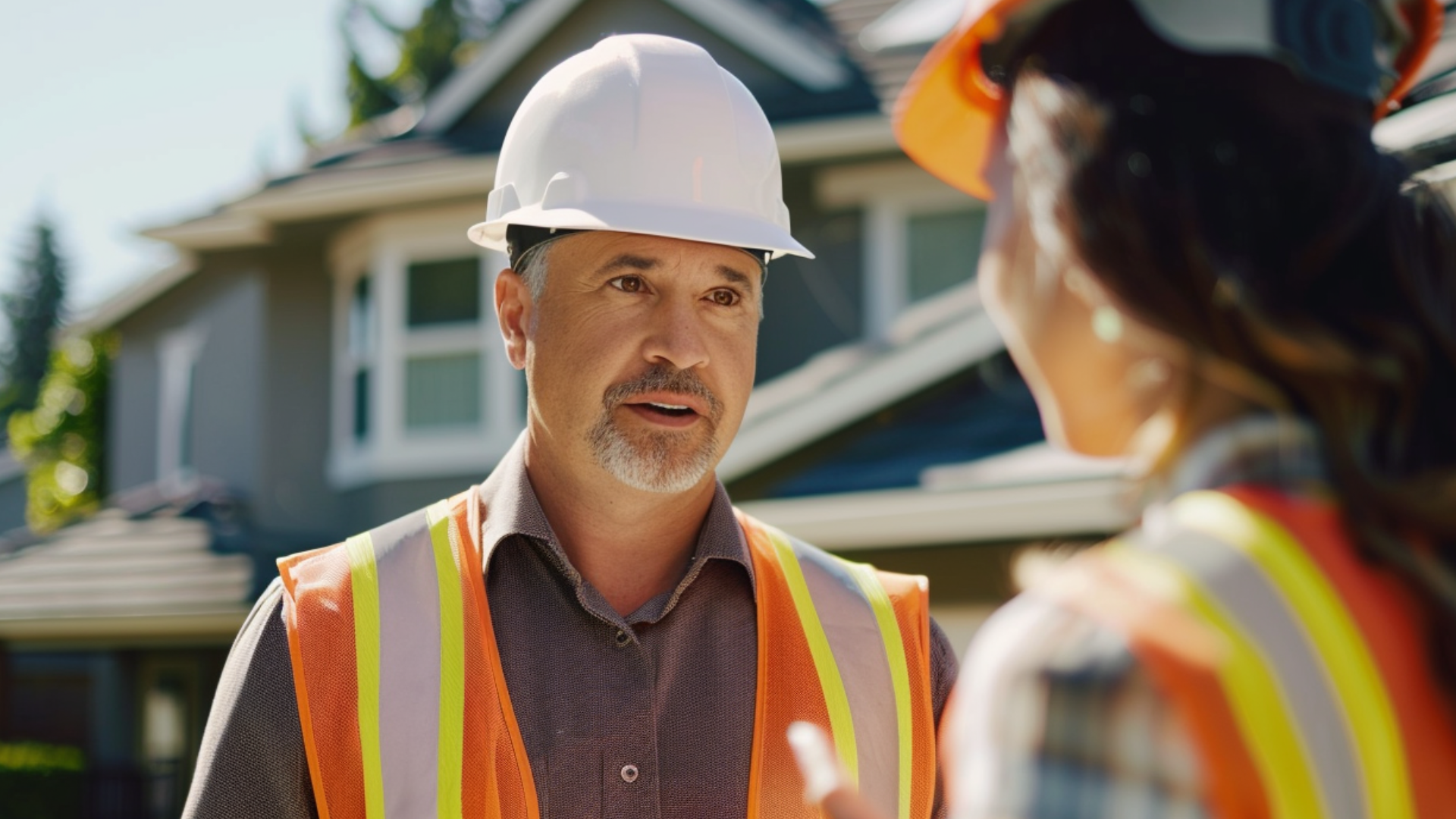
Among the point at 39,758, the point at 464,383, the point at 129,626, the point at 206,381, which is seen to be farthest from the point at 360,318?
the point at 39,758

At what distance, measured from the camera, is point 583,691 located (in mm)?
2455

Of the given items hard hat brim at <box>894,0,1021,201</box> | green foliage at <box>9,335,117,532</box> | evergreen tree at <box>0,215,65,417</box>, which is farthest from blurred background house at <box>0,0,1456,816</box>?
evergreen tree at <box>0,215,65,417</box>

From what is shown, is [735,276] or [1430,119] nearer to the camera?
[735,276]

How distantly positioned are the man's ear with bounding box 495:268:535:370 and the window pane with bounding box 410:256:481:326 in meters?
8.93

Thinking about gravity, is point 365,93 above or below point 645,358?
above

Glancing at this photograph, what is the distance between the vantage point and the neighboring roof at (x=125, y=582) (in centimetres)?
1214

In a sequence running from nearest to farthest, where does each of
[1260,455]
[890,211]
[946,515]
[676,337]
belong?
[1260,455]
[676,337]
[946,515]
[890,211]

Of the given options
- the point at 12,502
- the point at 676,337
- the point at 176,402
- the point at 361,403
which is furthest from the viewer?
the point at 12,502

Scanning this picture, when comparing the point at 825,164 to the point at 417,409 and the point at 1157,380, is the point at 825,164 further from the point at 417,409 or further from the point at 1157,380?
the point at 1157,380

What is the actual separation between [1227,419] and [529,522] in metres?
1.64

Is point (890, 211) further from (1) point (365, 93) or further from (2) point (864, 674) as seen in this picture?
(1) point (365, 93)

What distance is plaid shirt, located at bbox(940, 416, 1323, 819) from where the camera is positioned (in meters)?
1.03

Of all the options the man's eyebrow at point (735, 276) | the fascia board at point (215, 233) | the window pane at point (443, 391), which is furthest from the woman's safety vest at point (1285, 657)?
the fascia board at point (215, 233)

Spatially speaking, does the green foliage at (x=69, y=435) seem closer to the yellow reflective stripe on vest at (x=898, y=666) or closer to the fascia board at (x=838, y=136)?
the fascia board at (x=838, y=136)
